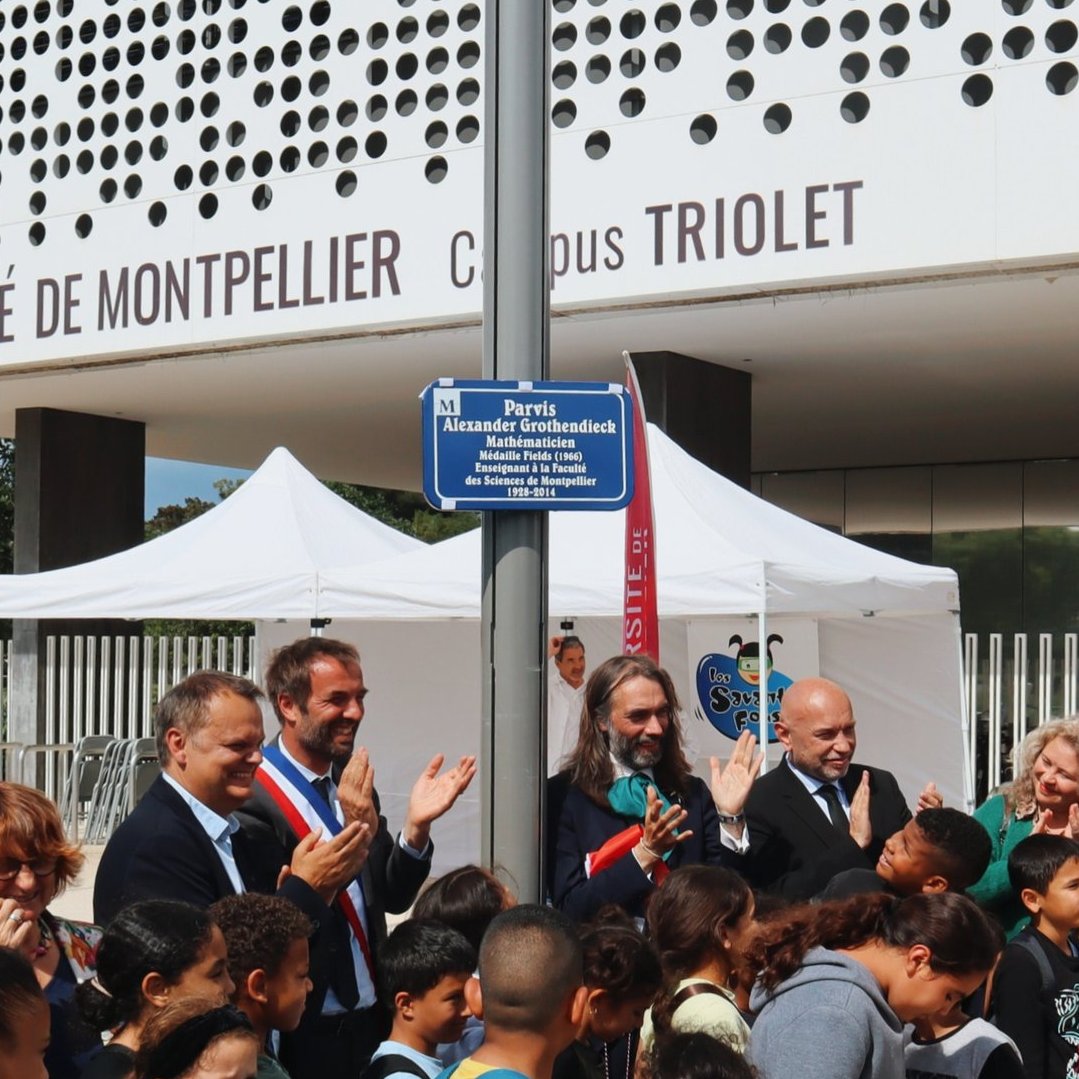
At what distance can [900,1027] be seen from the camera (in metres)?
3.24

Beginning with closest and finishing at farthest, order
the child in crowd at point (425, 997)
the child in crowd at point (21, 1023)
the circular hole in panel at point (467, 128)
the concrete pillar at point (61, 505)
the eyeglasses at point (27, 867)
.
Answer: the child in crowd at point (21, 1023), the eyeglasses at point (27, 867), the child in crowd at point (425, 997), the circular hole in panel at point (467, 128), the concrete pillar at point (61, 505)

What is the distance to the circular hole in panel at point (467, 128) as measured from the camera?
1373cm

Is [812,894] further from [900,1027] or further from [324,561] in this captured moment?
[324,561]

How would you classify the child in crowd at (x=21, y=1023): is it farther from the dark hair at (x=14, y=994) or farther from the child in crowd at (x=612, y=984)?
the child in crowd at (x=612, y=984)

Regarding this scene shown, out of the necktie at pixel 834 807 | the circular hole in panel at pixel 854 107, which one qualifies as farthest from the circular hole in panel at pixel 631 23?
the necktie at pixel 834 807

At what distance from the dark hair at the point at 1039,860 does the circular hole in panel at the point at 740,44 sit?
31.5ft

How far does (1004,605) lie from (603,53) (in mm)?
13560

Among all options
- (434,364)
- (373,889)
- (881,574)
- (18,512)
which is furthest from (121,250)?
(373,889)

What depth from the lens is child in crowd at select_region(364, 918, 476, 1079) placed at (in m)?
3.56

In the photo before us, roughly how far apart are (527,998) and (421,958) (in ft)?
2.50

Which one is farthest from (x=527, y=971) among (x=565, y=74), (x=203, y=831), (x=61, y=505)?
(x=61, y=505)

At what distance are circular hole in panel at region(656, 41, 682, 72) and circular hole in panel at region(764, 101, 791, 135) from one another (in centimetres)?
102

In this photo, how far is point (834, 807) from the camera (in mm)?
5297

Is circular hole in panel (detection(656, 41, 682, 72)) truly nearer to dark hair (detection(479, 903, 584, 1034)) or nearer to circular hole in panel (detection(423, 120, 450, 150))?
circular hole in panel (detection(423, 120, 450, 150))
